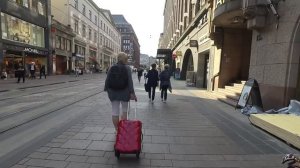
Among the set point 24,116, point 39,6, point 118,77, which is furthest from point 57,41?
point 118,77

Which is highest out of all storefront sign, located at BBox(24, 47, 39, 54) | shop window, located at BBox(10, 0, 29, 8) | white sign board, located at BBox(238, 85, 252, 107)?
shop window, located at BBox(10, 0, 29, 8)

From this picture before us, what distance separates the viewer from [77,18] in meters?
48.3

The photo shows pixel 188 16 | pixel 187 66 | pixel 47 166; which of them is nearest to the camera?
pixel 47 166

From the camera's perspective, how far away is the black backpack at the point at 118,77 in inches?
228

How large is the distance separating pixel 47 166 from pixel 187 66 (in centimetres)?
3453

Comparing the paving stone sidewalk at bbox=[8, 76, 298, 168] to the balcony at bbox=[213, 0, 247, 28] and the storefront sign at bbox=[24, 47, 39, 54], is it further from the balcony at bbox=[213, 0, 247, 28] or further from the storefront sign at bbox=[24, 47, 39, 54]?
the storefront sign at bbox=[24, 47, 39, 54]

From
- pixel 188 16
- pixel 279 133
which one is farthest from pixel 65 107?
pixel 188 16

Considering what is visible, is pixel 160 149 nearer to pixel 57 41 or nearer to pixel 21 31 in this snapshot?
pixel 21 31

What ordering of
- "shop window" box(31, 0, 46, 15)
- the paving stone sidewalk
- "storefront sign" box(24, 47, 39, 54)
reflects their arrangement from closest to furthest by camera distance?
the paving stone sidewalk, "storefront sign" box(24, 47, 39, 54), "shop window" box(31, 0, 46, 15)

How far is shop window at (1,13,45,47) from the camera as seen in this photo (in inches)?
1030

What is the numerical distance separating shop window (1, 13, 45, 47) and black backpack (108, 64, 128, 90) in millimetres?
23529

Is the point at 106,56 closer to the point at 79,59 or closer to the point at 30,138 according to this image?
the point at 79,59

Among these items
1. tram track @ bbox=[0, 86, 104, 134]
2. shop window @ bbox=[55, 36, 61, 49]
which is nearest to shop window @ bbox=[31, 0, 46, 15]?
shop window @ bbox=[55, 36, 61, 49]

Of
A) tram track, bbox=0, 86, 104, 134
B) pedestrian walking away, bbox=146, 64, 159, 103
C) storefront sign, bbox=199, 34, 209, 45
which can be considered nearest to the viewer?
tram track, bbox=0, 86, 104, 134
